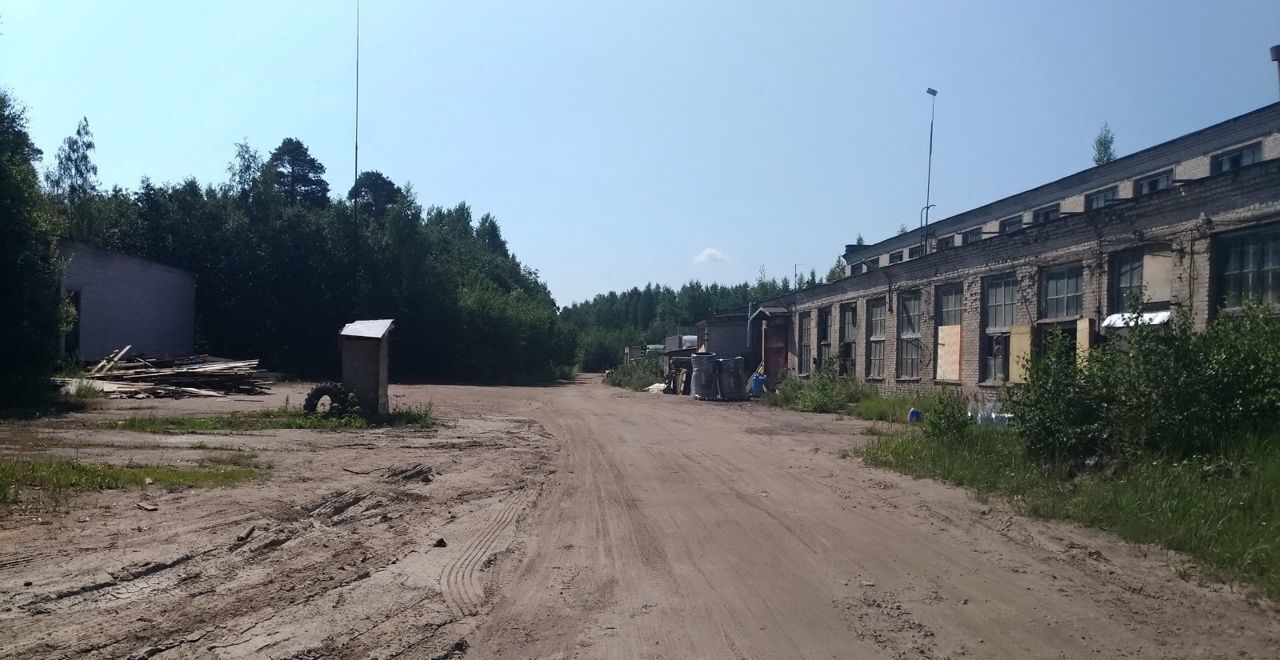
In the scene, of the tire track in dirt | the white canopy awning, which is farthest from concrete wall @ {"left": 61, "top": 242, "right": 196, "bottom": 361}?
the white canopy awning

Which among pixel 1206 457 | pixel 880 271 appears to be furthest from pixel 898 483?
pixel 880 271

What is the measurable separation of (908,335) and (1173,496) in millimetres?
19724

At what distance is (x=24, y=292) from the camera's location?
20.3 metres

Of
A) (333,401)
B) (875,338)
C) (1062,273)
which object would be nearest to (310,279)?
(333,401)

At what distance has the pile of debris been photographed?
2294cm

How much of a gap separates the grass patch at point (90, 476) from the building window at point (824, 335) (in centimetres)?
2667

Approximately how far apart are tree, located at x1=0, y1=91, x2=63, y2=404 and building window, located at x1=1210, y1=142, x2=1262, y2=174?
109ft

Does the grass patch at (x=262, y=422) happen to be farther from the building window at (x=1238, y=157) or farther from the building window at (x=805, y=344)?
the building window at (x=1238, y=157)

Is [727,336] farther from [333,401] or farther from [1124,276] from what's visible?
[333,401]

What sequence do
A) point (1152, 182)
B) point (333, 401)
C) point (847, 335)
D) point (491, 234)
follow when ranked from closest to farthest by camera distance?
point (333, 401) → point (1152, 182) → point (847, 335) → point (491, 234)

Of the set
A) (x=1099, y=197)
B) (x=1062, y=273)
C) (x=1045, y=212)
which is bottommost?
(x=1062, y=273)

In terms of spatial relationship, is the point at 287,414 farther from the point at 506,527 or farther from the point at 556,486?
the point at 506,527

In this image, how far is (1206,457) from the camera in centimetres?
920

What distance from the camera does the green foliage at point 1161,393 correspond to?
9531 mm
